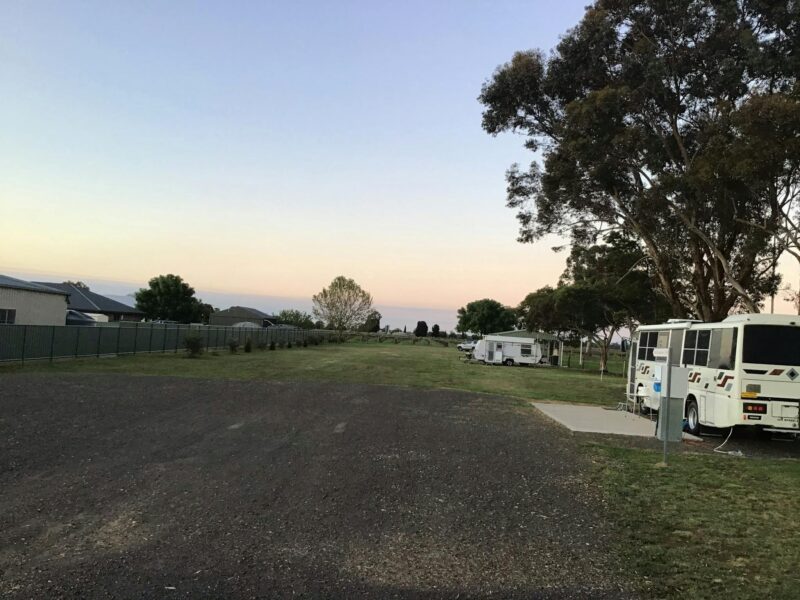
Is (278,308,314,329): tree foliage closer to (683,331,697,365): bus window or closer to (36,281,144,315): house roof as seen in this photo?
(36,281,144,315): house roof

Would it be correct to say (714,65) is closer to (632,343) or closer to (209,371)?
(632,343)

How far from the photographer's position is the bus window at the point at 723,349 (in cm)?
1230

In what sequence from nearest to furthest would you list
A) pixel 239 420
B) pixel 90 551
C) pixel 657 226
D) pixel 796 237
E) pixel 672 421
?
pixel 90 551 < pixel 672 421 < pixel 239 420 < pixel 796 237 < pixel 657 226

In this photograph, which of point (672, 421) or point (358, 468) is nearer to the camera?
point (358, 468)

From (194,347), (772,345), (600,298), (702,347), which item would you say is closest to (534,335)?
(600,298)

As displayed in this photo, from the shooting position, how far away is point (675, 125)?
20844 millimetres

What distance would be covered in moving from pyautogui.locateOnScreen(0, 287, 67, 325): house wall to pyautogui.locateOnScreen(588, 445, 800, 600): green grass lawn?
32.4 meters

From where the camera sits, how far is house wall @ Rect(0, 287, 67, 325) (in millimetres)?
31641

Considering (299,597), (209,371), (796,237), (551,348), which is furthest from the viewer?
(551,348)

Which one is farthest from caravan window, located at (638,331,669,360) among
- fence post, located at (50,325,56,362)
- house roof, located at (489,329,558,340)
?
house roof, located at (489,329,558,340)

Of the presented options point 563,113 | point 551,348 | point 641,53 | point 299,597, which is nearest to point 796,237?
point 641,53

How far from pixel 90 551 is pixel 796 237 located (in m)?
19.0

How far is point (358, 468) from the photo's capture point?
8.52 metres

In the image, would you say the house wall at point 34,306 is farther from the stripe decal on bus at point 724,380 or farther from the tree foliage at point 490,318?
the tree foliage at point 490,318
